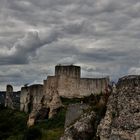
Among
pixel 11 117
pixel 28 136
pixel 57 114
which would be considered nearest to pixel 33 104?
pixel 11 117

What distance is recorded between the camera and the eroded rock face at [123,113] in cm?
1806

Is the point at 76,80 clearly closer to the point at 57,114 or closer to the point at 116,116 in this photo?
the point at 57,114

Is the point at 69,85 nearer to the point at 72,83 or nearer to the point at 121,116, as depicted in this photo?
the point at 72,83

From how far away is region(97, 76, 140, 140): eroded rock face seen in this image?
59.3 ft

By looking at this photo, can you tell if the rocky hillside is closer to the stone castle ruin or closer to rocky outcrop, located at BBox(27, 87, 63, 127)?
rocky outcrop, located at BBox(27, 87, 63, 127)

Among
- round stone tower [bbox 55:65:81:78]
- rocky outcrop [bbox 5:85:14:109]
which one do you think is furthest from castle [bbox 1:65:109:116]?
rocky outcrop [bbox 5:85:14:109]

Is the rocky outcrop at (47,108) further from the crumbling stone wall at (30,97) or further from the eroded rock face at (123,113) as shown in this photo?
the eroded rock face at (123,113)

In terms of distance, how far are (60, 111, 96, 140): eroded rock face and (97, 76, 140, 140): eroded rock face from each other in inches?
75.8

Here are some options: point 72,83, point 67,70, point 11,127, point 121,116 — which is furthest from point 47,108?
point 121,116

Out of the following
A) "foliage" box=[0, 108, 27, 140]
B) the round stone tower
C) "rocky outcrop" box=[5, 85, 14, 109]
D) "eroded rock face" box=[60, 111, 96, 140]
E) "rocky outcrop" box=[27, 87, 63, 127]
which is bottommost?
"foliage" box=[0, 108, 27, 140]

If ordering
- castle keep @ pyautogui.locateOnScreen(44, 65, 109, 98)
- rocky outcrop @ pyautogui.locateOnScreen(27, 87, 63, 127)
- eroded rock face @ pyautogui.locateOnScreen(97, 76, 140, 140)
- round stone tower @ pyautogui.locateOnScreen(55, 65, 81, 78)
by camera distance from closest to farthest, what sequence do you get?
eroded rock face @ pyautogui.locateOnScreen(97, 76, 140, 140), rocky outcrop @ pyautogui.locateOnScreen(27, 87, 63, 127), castle keep @ pyautogui.locateOnScreen(44, 65, 109, 98), round stone tower @ pyautogui.locateOnScreen(55, 65, 81, 78)

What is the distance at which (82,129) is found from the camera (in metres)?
22.8

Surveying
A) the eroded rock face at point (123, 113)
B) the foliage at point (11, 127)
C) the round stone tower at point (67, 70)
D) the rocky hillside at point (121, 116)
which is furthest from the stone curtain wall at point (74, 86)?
the eroded rock face at point (123, 113)

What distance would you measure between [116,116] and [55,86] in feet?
222
